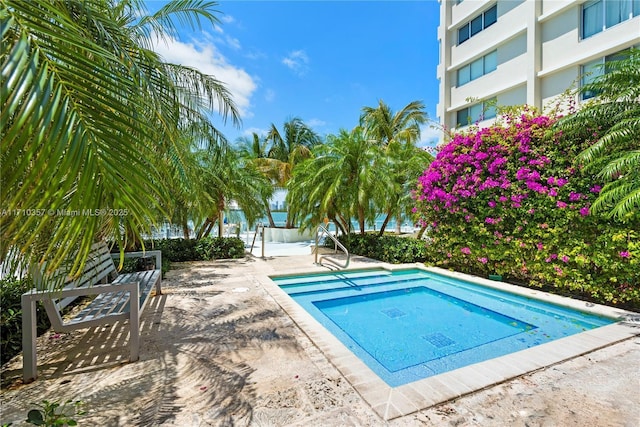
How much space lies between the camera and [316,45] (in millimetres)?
14016

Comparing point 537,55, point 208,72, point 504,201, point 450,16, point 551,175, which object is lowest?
point 504,201

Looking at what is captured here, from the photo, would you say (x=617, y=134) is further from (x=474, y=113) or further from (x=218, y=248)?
(x=474, y=113)

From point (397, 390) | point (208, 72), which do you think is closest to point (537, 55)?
point (208, 72)

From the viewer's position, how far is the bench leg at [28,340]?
2940mm

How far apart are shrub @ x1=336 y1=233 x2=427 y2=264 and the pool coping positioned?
16.7 feet

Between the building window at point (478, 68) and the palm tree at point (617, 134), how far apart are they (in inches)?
510

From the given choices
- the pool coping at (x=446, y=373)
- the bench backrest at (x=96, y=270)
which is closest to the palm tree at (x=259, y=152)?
the bench backrest at (x=96, y=270)

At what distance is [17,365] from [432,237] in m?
9.11

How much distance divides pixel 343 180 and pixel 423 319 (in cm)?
676

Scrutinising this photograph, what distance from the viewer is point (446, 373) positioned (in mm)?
3139

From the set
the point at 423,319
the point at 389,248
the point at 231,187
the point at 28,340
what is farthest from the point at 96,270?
the point at 389,248

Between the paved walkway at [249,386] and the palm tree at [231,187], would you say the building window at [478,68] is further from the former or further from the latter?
the paved walkway at [249,386]

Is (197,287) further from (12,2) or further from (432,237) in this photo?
(432,237)

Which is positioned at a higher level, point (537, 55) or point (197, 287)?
point (537, 55)
